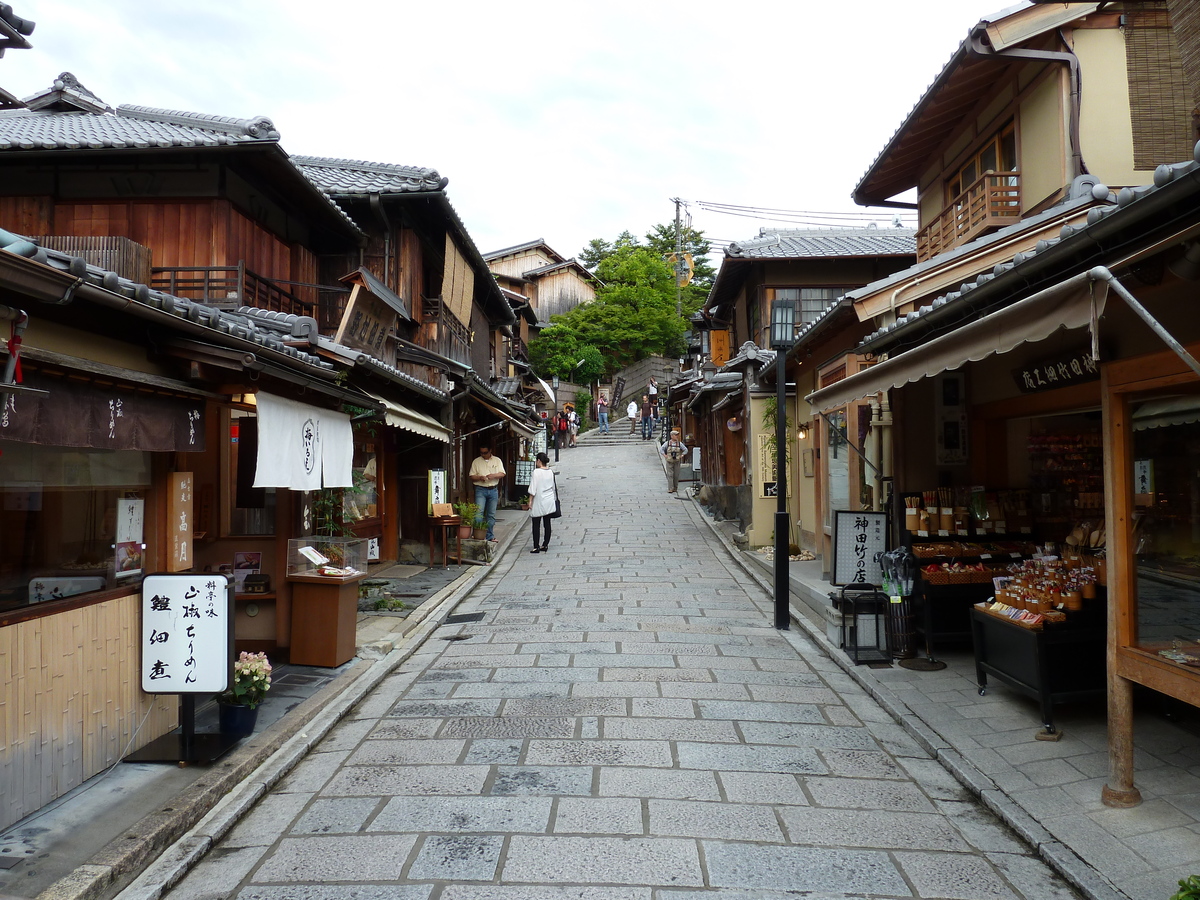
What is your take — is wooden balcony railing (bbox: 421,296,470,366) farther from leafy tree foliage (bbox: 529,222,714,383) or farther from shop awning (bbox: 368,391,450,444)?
leafy tree foliage (bbox: 529,222,714,383)

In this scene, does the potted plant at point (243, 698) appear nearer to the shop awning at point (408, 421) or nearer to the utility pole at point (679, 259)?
the shop awning at point (408, 421)

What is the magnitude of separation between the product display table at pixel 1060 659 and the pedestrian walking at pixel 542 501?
1219 centimetres

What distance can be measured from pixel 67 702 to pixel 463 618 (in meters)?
6.60

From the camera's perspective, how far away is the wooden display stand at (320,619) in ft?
28.5

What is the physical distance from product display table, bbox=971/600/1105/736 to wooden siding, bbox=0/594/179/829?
290 inches

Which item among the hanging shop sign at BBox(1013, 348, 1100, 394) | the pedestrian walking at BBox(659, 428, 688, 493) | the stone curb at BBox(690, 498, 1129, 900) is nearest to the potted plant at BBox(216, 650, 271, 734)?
the stone curb at BBox(690, 498, 1129, 900)

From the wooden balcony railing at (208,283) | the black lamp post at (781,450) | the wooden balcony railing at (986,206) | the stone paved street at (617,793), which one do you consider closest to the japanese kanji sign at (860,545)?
the black lamp post at (781,450)

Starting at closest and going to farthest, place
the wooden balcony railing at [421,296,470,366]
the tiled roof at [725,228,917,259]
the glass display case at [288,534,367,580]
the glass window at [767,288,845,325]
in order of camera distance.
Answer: the glass display case at [288,534,367,580] < the wooden balcony railing at [421,296,470,366] < the tiled roof at [725,228,917,259] < the glass window at [767,288,845,325]

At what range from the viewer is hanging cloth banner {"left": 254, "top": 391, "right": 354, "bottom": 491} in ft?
23.6

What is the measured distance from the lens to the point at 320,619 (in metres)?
8.74

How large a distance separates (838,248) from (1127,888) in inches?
840

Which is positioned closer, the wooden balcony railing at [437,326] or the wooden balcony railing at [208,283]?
the wooden balcony railing at [208,283]

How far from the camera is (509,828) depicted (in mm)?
4941

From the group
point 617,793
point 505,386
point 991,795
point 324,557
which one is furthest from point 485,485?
point 991,795
